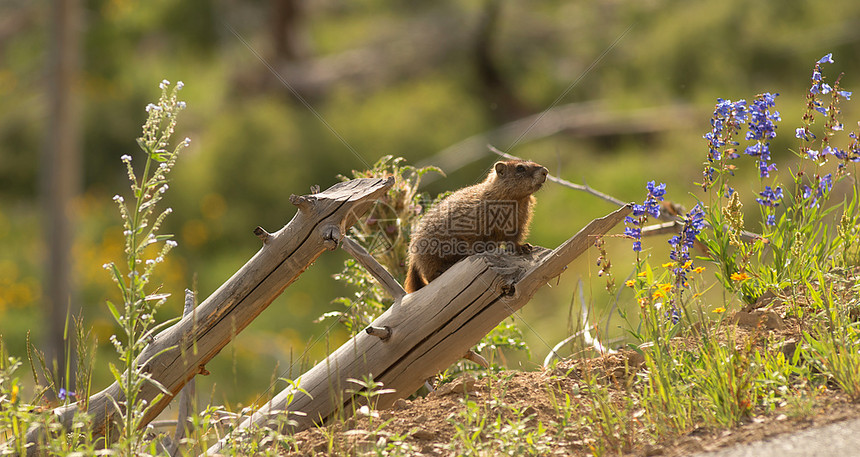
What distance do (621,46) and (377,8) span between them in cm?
658

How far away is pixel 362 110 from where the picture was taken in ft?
44.2

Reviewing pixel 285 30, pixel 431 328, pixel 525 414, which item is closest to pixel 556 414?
pixel 525 414

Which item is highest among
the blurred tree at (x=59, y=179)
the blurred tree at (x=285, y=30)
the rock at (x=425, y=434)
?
the blurred tree at (x=285, y=30)

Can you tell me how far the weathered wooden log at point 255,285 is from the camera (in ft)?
11.2

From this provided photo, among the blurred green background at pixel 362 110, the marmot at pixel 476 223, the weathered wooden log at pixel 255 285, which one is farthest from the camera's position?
the blurred green background at pixel 362 110

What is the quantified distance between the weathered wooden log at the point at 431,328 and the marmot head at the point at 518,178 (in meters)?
0.65

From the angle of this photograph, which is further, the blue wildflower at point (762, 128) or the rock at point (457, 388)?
the blue wildflower at point (762, 128)

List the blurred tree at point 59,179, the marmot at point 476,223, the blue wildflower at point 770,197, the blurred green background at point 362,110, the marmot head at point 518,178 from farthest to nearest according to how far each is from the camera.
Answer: the blurred green background at point 362,110
the blurred tree at point 59,179
the marmot head at point 518,178
the marmot at point 476,223
the blue wildflower at point 770,197

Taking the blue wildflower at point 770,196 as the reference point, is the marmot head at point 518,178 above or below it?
above

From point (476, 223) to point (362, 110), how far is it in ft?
32.8

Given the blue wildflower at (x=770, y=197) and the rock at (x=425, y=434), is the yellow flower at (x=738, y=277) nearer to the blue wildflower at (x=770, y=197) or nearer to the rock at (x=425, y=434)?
the blue wildflower at (x=770, y=197)

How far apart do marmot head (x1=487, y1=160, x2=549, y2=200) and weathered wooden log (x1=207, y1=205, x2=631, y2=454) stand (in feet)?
2.14

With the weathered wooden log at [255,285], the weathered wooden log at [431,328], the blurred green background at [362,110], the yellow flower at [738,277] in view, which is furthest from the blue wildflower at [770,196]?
the blurred green background at [362,110]

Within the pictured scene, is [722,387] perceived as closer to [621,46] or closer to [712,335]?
[712,335]
